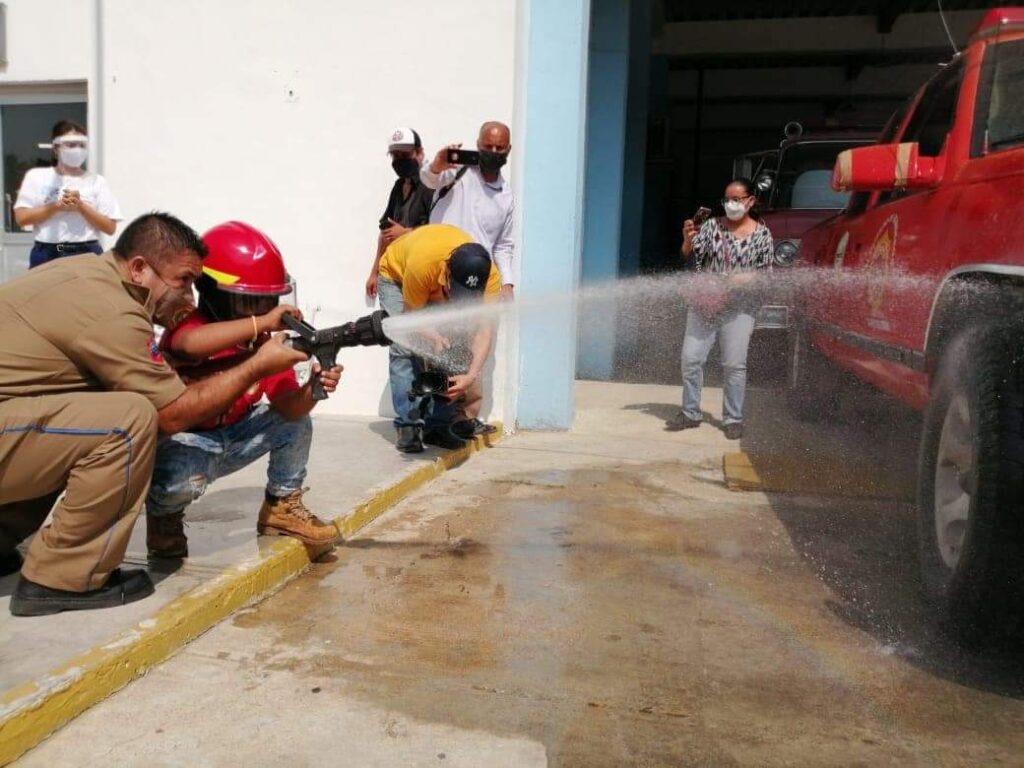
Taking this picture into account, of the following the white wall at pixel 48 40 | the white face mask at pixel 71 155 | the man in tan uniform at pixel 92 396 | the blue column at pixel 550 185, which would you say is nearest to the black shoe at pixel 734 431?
the blue column at pixel 550 185

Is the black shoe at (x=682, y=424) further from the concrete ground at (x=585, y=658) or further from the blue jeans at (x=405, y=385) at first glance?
the concrete ground at (x=585, y=658)

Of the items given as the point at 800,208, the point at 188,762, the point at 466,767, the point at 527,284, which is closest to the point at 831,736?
the point at 466,767

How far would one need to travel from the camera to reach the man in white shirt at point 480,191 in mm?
5680

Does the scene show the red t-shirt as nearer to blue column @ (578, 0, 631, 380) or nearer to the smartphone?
the smartphone

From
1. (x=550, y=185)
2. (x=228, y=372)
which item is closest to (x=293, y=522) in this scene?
(x=228, y=372)

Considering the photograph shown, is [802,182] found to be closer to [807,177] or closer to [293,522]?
[807,177]

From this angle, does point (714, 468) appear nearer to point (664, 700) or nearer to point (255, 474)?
point (255, 474)

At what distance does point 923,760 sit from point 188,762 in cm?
183

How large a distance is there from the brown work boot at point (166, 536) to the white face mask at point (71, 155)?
11.1 ft

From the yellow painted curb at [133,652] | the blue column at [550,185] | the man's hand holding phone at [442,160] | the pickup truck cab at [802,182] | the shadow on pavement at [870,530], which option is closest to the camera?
the yellow painted curb at [133,652]

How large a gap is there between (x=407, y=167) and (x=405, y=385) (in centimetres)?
133

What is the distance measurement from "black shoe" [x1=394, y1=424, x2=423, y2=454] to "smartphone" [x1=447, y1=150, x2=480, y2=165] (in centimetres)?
156

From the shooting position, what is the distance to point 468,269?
4.72m

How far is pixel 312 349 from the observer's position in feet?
10.5
